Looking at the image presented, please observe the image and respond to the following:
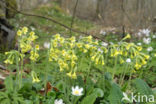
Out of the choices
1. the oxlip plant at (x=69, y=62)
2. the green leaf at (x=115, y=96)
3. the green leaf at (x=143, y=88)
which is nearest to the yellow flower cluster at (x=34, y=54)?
the oxlip plant at (x=69, y=62)

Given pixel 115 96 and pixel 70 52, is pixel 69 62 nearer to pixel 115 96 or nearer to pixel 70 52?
pixel 70 52

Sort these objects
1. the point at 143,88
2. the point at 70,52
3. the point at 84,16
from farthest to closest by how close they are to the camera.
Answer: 1. the point at 84,16
2. the point at 143,88
3. the point at 70,52

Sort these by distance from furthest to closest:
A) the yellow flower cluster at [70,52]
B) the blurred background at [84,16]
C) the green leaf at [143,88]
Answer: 1. the blurred background at [84,16]
2. the green leaf at [143,88]
3. the yellow flower cluster at [70,52]

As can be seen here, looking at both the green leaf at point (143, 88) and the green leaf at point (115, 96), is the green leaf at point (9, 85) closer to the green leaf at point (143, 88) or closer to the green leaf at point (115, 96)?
the green leaf at point (115, 96)

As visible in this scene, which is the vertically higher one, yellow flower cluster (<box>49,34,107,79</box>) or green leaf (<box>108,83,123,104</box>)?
yellow flower cluster (<box>49,34,107,79</box>)

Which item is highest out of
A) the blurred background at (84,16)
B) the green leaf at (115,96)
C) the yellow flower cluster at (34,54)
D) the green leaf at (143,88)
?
the blurred background at (84,16)

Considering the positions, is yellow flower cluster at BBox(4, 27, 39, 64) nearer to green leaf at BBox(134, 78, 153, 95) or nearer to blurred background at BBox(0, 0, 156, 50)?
green leaf at BBox(134, 78, 153, 95)

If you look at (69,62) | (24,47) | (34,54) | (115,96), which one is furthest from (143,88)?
(24,47)

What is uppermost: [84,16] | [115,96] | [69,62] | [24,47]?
[84,16]

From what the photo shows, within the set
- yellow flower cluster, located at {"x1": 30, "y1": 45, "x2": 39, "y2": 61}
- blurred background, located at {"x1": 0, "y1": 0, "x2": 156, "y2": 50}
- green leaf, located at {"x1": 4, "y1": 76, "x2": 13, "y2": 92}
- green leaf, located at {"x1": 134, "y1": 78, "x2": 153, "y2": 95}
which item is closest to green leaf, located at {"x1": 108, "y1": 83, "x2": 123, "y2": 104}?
green leaf, located at {"x1": 134, "y1": 78, "x2": 153, "y2": 95}

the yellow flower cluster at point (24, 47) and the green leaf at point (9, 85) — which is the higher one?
the yellow flower cluster at point (24, 47)

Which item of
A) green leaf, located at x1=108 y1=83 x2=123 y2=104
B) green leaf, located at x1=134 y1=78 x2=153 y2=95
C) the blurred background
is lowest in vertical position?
green leaf, located at x1=108 y1=83 x2=123 y2=104

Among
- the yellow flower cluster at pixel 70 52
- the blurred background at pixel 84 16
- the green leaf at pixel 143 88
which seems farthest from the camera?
the blurred background at pixel 84 16

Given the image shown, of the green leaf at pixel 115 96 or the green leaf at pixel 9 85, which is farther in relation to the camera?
the green leaf at pixel 9 85
